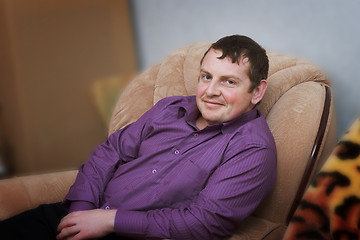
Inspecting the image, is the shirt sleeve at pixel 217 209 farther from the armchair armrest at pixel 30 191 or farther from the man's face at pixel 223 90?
the armchair armrest at pixel 30 191

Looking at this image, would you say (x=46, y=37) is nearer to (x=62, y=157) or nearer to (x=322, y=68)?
(x=62, y=157)

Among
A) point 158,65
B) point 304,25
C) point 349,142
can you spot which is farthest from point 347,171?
point 158,65

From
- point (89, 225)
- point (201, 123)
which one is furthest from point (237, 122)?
point (89, 225)

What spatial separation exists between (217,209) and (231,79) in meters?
0.41

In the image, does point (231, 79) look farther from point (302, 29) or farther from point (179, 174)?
point (302, 29)

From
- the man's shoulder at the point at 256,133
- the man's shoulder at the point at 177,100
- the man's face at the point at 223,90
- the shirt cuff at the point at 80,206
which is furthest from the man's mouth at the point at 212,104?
the shirt cuff at the point at 80,206

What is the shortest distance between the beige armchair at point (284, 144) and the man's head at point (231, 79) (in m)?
0.13

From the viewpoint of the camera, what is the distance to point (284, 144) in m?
1.28

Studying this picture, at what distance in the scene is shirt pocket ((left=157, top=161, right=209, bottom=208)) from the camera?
1.21 m

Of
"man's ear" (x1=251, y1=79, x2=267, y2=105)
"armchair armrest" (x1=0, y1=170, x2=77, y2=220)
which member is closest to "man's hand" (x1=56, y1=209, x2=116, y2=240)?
"armchair armrest" (x1=0, y1=170, x2=77, y2=220)

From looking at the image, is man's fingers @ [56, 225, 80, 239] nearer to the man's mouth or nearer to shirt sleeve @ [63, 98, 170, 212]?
shirt sleeve @ [63, 98, 170, 212]

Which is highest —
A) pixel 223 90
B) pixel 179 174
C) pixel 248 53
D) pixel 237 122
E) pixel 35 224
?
pixel 248 53

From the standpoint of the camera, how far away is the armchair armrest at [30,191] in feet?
4.49

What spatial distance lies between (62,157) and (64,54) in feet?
2.40
